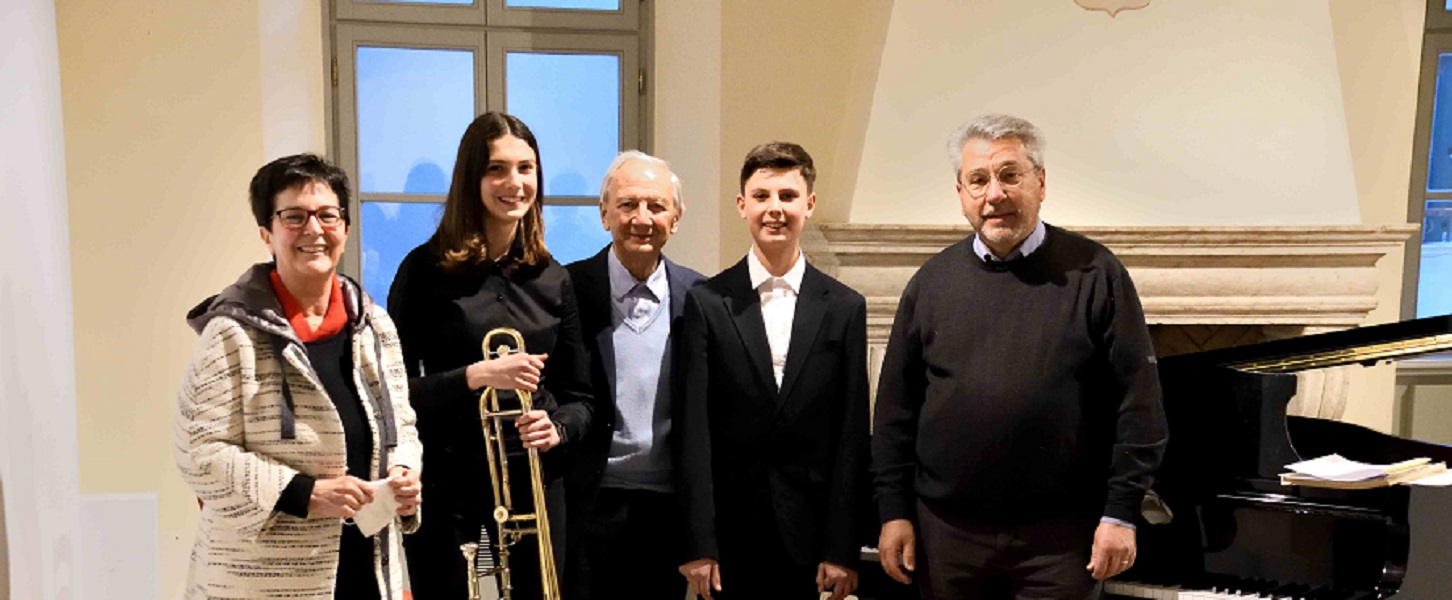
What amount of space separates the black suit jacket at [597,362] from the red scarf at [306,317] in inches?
23.7

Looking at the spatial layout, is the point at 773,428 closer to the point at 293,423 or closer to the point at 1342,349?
the point at 293,423

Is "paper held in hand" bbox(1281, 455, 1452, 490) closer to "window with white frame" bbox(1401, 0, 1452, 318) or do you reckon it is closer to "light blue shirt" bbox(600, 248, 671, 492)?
"light blue shirt" bbox(600, 248, 671, 492)

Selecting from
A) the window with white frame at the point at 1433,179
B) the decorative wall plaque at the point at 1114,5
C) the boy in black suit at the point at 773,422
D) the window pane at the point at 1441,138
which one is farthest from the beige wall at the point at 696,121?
the window pane at the point at 1441,138

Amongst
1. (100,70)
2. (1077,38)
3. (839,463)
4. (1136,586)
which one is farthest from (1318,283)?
(100,70)

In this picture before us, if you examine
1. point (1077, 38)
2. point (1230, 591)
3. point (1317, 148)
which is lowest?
point (1230, 591)

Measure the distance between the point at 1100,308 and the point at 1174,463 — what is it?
0.59m

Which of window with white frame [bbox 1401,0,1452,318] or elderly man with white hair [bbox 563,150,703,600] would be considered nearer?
elderly man with white hair [bbox 563,150,703,600]

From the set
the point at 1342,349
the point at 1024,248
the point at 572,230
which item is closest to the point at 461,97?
the point at 572,230

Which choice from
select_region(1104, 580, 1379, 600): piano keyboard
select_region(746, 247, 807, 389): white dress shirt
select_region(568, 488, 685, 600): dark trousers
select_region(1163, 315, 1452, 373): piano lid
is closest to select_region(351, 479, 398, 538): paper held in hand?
select_region(568, 488, 685, 600): dark trousers

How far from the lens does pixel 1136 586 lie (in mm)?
2318

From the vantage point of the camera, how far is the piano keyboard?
2.25 metres

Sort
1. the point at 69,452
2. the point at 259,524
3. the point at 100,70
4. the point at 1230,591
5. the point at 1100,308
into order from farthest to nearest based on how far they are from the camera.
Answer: the point at 100,70 → the point at 69,452 → the point at 1230,591 → the point at 1100,308 → the point at 259,524

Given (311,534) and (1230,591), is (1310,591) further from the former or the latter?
(311,534)

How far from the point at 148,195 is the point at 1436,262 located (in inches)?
201
